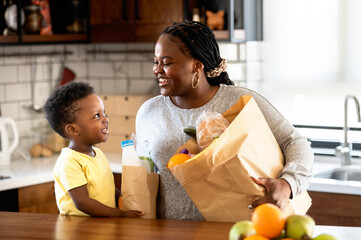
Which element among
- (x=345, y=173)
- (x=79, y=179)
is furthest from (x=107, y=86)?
(x=79, y=179)

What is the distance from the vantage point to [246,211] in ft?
5.92

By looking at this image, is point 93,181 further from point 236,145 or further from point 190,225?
point 236,145

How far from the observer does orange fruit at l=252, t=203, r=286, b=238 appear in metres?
1.30

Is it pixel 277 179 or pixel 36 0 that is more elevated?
pixel 36 0

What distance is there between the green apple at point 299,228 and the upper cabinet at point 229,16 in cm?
242

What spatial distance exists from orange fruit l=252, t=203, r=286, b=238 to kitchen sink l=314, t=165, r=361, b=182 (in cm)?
225

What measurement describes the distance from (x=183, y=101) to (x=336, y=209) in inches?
51.9

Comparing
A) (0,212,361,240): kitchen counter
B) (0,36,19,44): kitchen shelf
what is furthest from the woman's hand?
(0,36,19,44): kitchen shelf

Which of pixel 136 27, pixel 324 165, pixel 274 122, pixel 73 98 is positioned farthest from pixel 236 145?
pixel 136 27

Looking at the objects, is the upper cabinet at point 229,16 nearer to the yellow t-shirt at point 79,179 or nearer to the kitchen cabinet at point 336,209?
the kitchen cabinet at point 336,209

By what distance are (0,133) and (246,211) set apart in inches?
95.0

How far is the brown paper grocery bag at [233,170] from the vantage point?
1736 mm

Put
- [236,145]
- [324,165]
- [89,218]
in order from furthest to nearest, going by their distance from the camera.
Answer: [324,165], [89,218], [236,145]

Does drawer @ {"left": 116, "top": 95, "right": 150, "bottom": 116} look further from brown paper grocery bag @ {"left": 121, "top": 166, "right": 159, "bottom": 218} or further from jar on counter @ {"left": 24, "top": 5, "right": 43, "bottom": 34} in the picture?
brown paper grocery bag @ {"left": 121, "top": 166, "right": 159, "bottom": 218}
